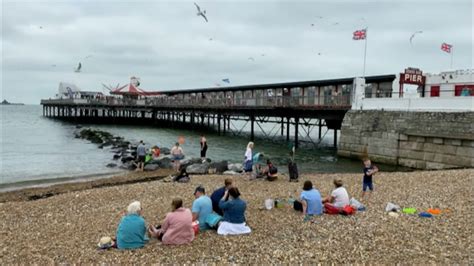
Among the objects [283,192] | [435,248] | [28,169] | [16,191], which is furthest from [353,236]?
[28,169]

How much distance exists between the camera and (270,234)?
263 inches

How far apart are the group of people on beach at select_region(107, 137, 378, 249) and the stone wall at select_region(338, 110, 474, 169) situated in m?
11.7

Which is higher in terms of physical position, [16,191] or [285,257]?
[285,257]

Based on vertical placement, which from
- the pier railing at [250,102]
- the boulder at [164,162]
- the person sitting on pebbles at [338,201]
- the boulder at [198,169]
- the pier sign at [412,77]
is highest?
the pier sign at [412,77]

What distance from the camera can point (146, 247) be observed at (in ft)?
20.1

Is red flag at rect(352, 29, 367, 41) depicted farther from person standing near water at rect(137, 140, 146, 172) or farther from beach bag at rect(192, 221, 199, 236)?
beach bag at rect(192, 221, 199, 236)

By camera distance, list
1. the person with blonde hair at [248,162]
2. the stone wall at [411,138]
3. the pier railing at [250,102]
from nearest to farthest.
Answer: the person with blonde hair at [248,162], the stone wall at [411,138], the pier railing at [250,102]

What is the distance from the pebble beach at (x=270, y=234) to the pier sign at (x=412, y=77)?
555 inches

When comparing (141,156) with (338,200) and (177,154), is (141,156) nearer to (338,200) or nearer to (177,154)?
(177,154)

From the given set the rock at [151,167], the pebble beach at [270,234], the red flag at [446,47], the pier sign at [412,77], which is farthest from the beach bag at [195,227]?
the red flag at [446,47]

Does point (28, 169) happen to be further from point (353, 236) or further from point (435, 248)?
point (435, 248)

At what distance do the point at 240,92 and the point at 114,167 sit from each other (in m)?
27.4

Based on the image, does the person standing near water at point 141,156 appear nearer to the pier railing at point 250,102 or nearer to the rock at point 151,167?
the rock at point 151,167

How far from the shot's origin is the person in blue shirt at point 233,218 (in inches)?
263
